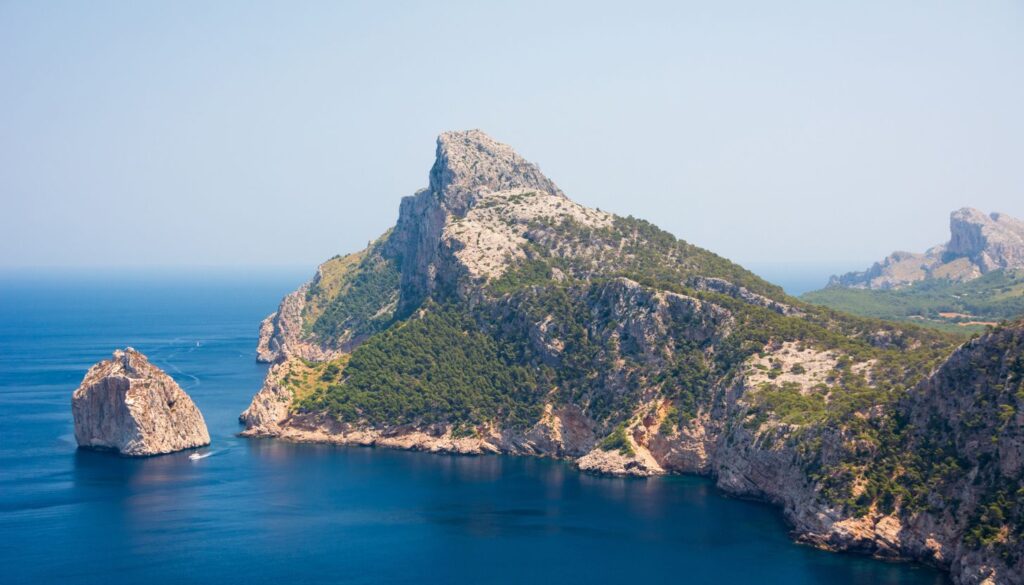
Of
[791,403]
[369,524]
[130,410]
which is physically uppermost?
[791,403]

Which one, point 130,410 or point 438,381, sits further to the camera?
point 438,381

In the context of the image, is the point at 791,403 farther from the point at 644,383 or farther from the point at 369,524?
the point at 369,524

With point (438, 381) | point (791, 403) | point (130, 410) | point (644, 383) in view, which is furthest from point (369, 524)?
point (791, 403)

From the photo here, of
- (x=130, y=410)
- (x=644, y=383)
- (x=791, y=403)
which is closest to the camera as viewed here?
(x=791, y=403)

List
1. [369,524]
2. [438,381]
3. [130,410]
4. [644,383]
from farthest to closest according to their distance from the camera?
[438,381]
[644,383]
[130,410]
[369,524]

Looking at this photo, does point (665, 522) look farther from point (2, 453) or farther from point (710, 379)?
point (2, 453)
